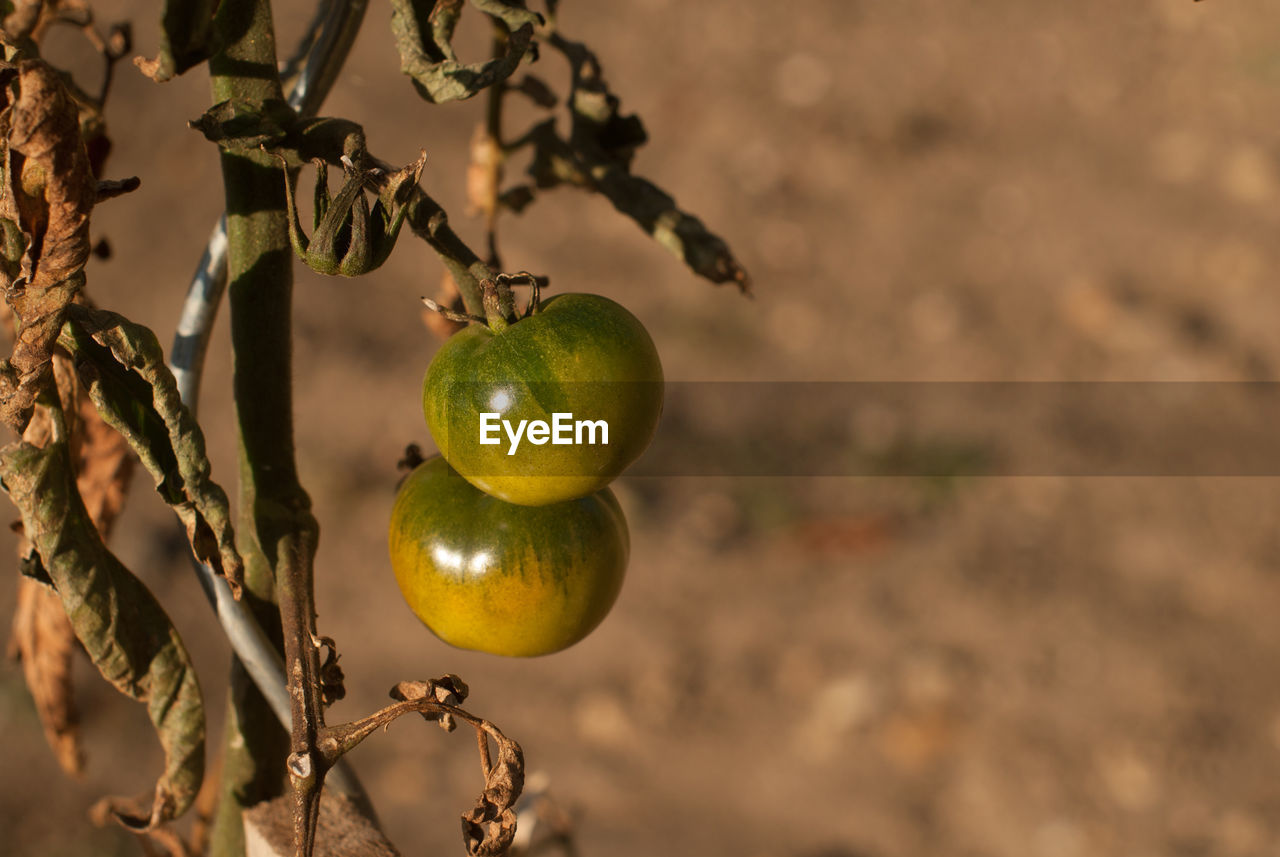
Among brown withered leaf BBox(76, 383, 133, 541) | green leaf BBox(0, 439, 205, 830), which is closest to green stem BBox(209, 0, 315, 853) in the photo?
green leaf BBox(0, 439, 205, 830)

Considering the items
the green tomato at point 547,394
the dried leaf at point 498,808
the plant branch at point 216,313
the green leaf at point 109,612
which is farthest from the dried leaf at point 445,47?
the dried leaf at point 498,808

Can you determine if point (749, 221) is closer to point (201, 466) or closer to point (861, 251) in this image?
point (861, 251)

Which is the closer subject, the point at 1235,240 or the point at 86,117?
the point at 86,117

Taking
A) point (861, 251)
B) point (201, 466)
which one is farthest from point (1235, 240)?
point (201, 466)

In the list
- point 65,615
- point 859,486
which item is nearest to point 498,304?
point 65,615

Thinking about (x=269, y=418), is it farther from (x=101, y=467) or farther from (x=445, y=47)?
(x=445, y=47)
